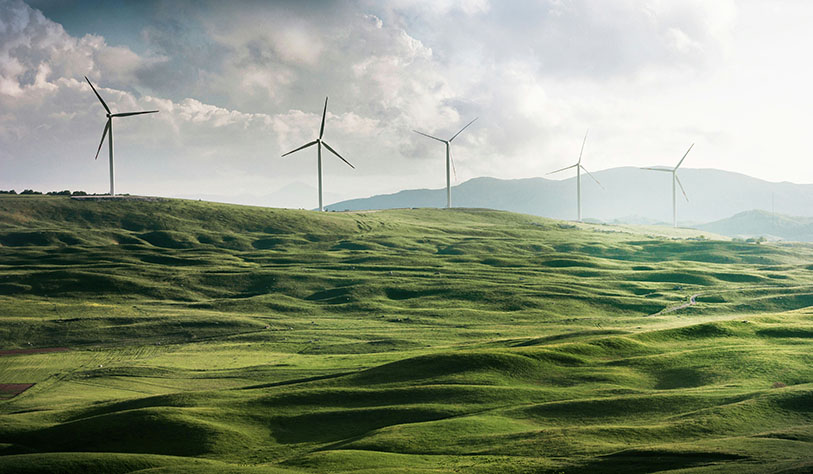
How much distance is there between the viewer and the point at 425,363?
77.8 metres

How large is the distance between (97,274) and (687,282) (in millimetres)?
155103

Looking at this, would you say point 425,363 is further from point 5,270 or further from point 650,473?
point 5,270

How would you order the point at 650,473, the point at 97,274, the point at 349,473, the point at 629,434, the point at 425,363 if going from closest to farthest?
the point at 650,473, the point at 349,473, the point at 629,434, the point at 425,363, the point at 97,274

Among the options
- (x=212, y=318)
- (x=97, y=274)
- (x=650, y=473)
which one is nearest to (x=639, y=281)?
(x=212, y=318)

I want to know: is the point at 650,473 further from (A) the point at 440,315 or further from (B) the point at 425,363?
(A) the point at 440,315

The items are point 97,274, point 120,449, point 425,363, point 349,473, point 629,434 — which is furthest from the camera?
point 97,274

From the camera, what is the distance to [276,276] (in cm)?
17988

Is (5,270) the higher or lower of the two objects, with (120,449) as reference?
higher

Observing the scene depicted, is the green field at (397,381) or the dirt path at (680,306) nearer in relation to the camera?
the green field at (397,381)

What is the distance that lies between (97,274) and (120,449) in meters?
123

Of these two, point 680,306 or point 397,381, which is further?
point 680,306

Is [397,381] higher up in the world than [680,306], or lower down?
lower down

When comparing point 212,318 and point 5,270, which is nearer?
point 212,318

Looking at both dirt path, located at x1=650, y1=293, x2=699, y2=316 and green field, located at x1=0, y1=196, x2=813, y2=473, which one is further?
dirt path, located at x1=650, y1=293, x2=699, y2=316
